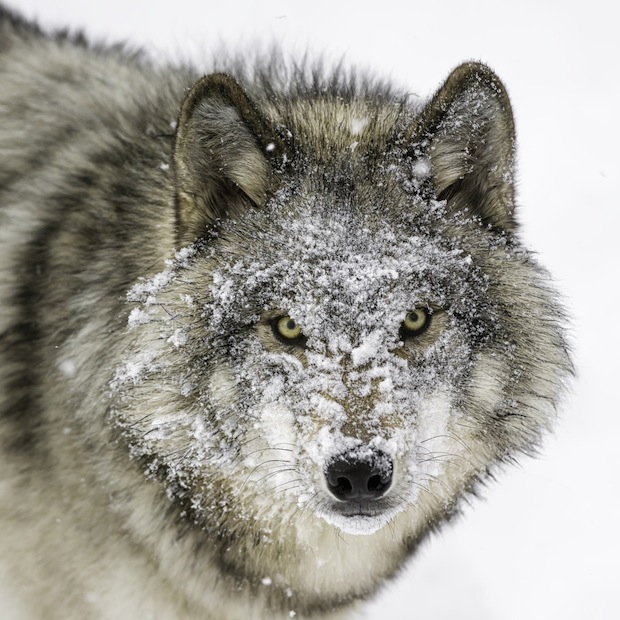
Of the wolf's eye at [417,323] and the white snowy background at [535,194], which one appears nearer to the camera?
the wolf's eye at [417,323]

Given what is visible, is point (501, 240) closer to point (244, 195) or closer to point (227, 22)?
point (244, 195)

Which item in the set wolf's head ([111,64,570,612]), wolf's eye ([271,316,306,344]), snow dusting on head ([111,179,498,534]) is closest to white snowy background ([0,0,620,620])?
wolf's head ([111,64,570,612])

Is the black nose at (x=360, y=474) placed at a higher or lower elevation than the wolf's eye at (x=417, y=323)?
lower

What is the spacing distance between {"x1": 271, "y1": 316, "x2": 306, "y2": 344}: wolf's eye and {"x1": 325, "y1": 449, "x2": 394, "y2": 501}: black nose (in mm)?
385

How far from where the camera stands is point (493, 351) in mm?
2271

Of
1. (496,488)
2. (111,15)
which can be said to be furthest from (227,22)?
(496,488)

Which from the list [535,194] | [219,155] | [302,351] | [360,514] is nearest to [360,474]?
[360,514]

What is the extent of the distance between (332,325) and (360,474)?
1.38 feet

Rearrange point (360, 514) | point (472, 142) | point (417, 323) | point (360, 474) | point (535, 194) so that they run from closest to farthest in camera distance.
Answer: point (360, 474)
point (360, 514)
point (417, 323)
point (472, 142)
point (535, 194)

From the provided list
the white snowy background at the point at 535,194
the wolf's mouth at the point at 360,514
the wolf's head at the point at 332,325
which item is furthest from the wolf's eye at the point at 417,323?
the white snowy background at the point at 535,194

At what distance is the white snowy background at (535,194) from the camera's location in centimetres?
360

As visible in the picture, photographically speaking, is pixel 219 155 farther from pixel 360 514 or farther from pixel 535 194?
pixel 535 194

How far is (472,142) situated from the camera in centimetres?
230

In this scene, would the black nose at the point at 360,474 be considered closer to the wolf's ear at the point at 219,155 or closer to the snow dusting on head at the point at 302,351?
the snow dusting on head at the point at 302,351
